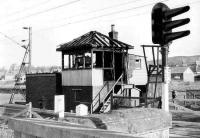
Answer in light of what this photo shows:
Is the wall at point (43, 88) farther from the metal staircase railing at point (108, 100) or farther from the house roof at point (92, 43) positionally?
the metal staircase railing at point (108, 100)

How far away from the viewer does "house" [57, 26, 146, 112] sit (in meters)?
23.0

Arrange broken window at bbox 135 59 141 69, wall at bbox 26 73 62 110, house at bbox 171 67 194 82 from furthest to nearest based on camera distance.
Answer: house at bbox 171 67 194 82, broken window at bbox 135 59 141 69, wall at bbox 26 73 62 110

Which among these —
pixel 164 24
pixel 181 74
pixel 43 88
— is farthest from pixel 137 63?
pixel 181 74

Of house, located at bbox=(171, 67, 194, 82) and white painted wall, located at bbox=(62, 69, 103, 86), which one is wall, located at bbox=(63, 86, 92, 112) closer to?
white painted wall, located at bbox=(62, 69, 103, 86)

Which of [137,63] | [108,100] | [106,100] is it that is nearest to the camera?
[108,100]

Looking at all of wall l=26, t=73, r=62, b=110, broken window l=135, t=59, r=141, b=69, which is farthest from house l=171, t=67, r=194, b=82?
wall l=26, t=73, r=62, b=110

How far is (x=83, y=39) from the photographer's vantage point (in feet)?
80.7

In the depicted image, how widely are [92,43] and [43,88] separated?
23.5ft

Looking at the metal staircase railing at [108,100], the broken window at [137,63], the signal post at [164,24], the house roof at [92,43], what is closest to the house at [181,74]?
the broken window at [137,63]

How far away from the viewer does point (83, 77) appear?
2367 cm

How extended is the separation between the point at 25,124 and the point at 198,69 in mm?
106031

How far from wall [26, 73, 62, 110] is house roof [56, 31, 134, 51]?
2933mm

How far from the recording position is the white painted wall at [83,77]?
2311 cm

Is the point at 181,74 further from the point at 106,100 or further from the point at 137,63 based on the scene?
the point at 106,100
